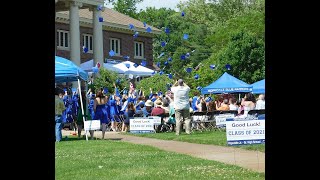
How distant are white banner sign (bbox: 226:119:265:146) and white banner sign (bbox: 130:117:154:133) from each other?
8612 millimetres

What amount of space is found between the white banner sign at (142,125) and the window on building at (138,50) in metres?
33.1

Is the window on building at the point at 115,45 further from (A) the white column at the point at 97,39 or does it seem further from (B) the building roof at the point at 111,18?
(A) the white column at the point at 97,39

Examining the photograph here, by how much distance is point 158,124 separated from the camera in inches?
868

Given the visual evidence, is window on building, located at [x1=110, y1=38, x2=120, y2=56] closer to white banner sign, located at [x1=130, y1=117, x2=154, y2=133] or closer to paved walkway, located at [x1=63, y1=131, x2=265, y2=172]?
white banner sign, located at [x1=130, y1=117, x2=154, y2=133]

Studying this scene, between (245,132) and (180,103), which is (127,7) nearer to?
(180,103)

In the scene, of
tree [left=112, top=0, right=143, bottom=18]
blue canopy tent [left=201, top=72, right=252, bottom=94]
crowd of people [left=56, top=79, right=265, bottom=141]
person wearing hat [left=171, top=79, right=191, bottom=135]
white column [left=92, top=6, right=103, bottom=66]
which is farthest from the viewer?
tree [left=112, top=0, right=143, bottom=18]

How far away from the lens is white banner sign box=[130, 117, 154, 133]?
21.3 metres

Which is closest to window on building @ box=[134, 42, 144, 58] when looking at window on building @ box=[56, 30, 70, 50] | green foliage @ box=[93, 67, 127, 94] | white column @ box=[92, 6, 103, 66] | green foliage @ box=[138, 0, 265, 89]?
green foliage @ box=[138, 0, 265, 89]

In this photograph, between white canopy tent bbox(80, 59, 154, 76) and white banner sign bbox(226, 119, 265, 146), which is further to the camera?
white canopy tent bbox(80, 59, 154, 76)
